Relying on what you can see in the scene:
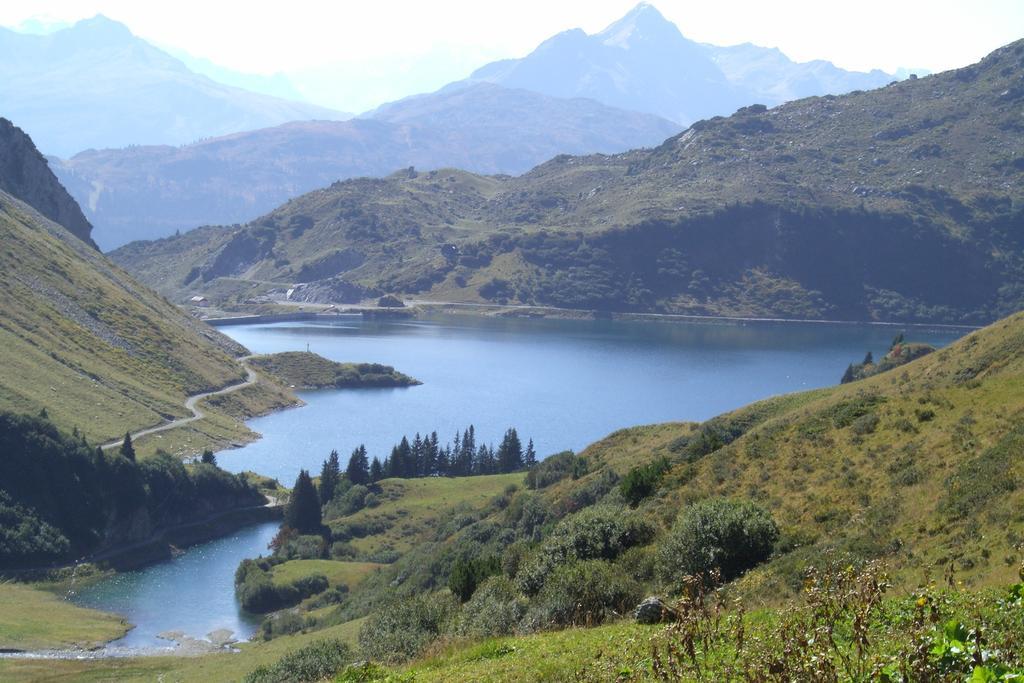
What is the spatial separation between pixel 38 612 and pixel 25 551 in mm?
15784

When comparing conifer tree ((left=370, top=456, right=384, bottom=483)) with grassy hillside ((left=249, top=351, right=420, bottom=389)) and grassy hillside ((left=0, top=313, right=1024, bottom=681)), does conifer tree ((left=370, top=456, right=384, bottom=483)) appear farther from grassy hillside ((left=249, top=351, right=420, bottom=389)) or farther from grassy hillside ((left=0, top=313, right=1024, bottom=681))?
grassy hillside ((left=249, top=351, right=420, bottom=389))

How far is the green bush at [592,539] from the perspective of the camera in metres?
28.4

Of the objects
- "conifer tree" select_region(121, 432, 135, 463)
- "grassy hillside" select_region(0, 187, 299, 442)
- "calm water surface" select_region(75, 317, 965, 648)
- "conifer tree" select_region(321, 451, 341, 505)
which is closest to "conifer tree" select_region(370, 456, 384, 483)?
"conifer tree" select_region(321, 451, 341, 505)

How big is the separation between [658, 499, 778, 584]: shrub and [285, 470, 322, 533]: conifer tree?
71.1 metres

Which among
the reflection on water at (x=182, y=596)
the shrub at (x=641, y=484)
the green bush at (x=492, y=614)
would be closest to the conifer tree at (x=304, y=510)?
the reflection on water at (x=182, y=596)

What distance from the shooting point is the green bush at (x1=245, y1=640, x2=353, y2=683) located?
29500mm

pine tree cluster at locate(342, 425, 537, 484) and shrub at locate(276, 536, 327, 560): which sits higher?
pine tree cluster at locate(342, 425, 537, 484)

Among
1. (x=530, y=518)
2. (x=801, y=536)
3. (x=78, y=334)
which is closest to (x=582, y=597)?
(x=801, y=536)

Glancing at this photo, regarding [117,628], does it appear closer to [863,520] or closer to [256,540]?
[256,540]

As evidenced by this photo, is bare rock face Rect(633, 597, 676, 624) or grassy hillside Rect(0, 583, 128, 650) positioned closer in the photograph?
bare rock face Rect(633, 597, 676, 624)

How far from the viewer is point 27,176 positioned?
7362 inches

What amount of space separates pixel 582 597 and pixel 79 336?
12786 cm

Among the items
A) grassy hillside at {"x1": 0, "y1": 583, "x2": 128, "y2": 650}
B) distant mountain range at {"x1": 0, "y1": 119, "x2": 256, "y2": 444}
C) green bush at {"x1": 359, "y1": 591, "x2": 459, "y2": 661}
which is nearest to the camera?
green bush at {"x1": 359, "y1": 591, "x2": 459, "y2": 661}

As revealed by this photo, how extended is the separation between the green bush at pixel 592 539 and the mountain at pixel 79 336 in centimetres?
8384
